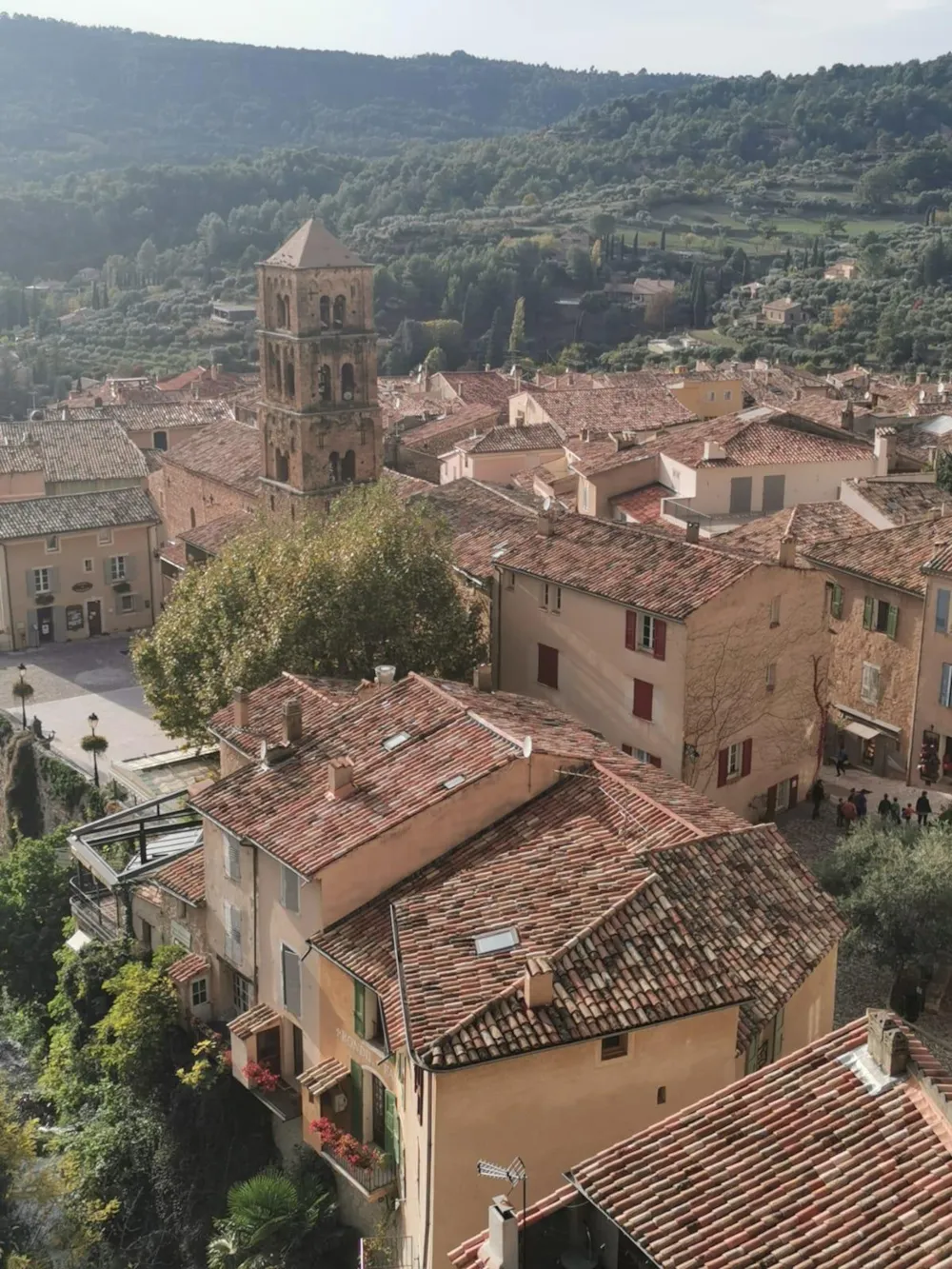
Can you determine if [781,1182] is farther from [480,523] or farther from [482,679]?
[480,523]

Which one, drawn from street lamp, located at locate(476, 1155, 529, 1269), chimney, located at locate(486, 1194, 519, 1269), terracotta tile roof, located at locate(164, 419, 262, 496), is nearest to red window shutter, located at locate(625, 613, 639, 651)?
street lamp, located at locate(476, 1155, 529, 1269)

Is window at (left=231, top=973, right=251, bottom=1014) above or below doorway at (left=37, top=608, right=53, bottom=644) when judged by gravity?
above

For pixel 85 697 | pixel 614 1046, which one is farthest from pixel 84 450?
pixel 614 1046

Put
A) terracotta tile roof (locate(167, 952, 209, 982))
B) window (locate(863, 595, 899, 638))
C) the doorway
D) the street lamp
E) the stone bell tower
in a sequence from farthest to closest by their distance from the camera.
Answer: the doorway
the stone bell tower
window (locate(863, 595, 899, 638))
terracotta tile roof (locate(167, 952, 209, 982))
the street lamp

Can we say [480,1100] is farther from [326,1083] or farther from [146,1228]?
[146,1228]

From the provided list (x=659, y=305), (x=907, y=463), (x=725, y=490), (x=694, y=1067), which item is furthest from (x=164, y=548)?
(x=659, y=305)

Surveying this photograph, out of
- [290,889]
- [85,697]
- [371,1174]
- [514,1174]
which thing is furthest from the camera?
[85,697]

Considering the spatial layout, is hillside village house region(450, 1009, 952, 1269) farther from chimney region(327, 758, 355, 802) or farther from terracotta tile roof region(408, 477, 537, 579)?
terracotta tile roof region(408, 477, 537, 579)
